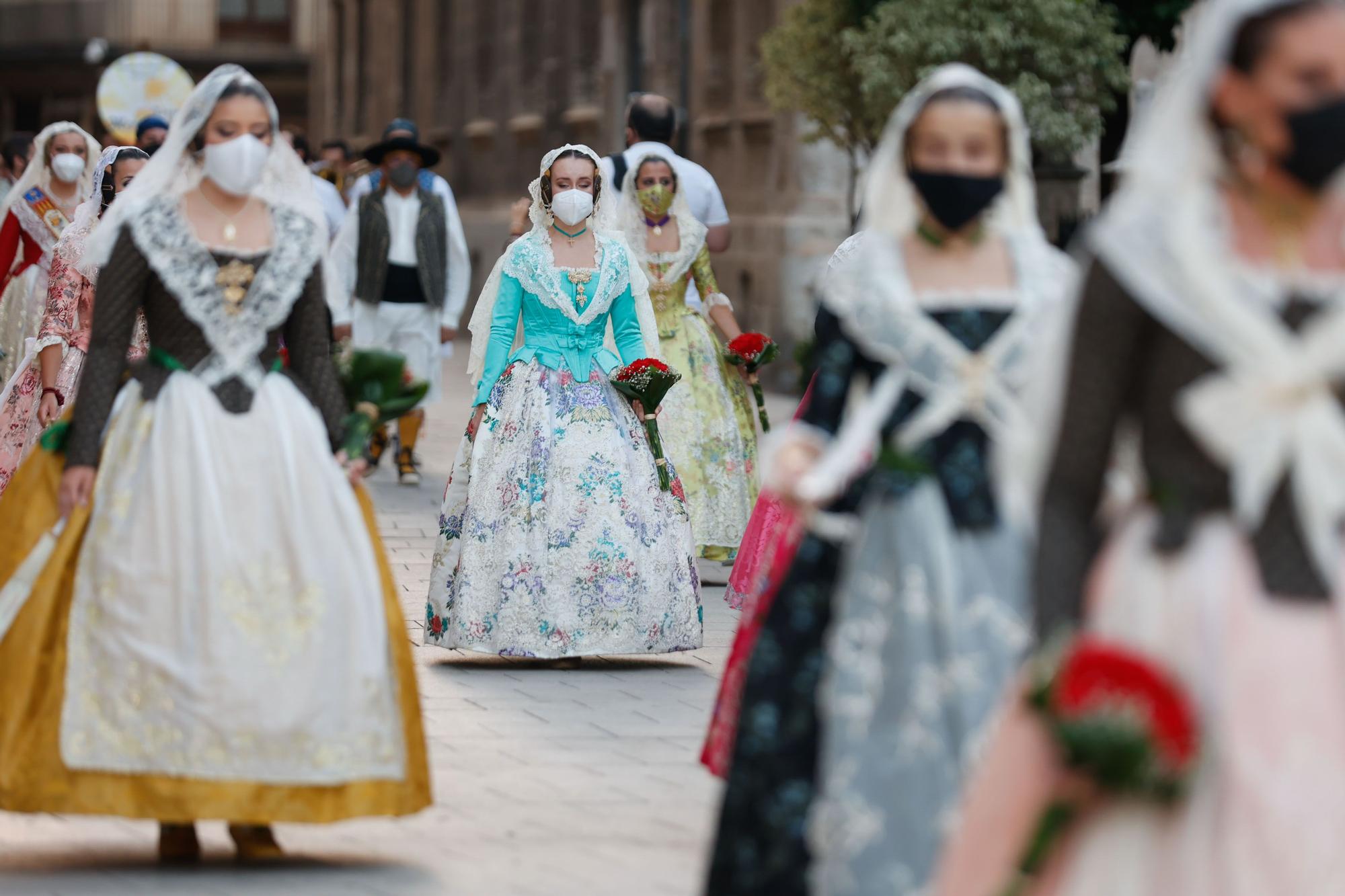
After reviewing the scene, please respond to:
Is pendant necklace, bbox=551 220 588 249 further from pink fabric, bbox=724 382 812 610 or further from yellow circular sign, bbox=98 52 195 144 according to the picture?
yellow circular sign, bbox=98 52 195 144

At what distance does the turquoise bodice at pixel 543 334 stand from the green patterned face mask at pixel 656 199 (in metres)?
2.17

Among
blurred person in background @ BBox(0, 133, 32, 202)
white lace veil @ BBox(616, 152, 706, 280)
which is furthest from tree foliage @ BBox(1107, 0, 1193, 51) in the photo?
white lace veil @ BBox(616, 152, 706, 280)

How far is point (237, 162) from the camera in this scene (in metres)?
6.80

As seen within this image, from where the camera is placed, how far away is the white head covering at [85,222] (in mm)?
10758

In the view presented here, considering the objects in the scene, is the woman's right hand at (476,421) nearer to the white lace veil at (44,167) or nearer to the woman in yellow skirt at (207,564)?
the white lace veil at (44,167)

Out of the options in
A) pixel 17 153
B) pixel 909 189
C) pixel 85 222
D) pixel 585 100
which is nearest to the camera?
pixel 909 189

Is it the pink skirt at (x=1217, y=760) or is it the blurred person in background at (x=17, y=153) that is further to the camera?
the blurred person in background at (x=17, y=153)

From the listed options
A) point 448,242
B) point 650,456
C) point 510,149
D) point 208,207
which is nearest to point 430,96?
point 510,149

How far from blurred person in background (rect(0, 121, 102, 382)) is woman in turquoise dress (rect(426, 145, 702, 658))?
3.06 m

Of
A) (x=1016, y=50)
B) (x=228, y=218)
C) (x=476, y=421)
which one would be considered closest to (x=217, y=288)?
(x=228, y=218)

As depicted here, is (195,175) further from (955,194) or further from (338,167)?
(338,167)

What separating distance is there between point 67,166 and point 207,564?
6.31 meters

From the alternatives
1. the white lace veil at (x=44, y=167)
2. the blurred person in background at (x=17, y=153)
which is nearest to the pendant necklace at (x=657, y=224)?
the white lace veil at (x=44, y=167)

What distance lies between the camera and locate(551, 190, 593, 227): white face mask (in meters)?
10.1
